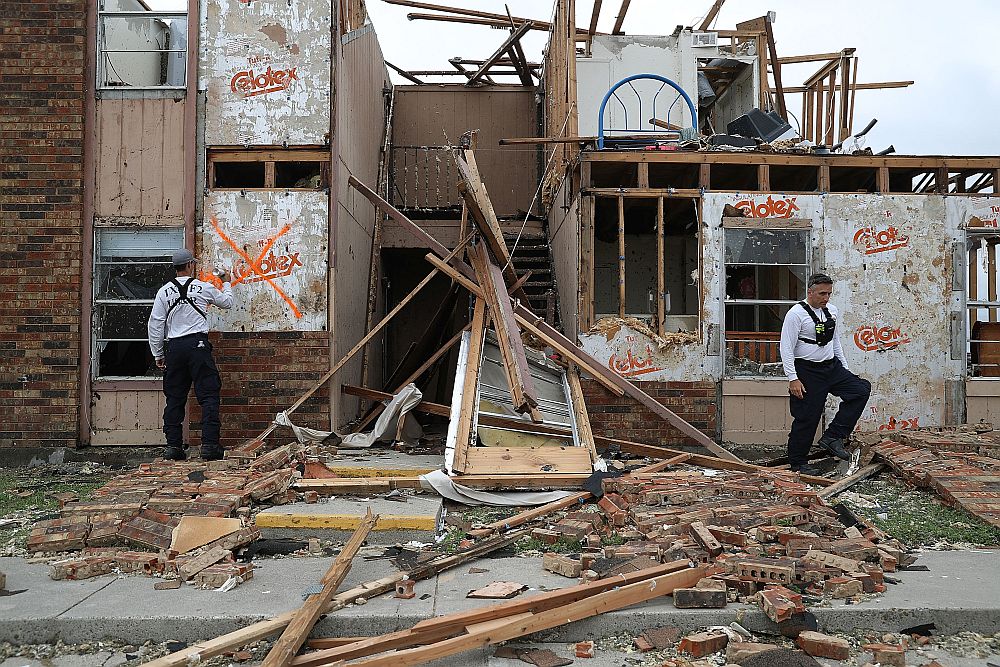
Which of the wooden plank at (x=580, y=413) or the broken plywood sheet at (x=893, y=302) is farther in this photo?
the broken plywood sheet at (x=893, y=302)

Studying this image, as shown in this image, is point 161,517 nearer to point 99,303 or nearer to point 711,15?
point 99,303

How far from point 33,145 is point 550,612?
809cm

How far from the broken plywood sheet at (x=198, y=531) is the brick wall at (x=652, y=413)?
4802mm

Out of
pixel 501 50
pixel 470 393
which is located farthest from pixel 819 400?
pixel 501 50

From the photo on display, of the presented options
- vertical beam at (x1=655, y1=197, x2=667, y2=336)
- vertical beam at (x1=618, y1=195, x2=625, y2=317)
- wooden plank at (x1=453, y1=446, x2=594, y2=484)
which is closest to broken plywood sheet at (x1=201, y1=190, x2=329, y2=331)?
wooden plank at (x1=453, y1=446, x2=594, y2=484)

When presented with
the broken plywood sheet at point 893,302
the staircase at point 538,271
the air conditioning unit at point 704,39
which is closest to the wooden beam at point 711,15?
the air conditioning unit at point 704,39

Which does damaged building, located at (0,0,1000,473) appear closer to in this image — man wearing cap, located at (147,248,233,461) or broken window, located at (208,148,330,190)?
broken window, located at (208,148,330,190)

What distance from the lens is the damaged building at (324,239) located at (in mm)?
8500

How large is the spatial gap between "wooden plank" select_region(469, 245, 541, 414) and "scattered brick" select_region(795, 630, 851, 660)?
3451 millimetres

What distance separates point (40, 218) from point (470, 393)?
5.35 meters

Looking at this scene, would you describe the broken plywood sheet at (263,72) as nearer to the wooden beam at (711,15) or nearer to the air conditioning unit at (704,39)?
the air conditioning unit at (704,39)

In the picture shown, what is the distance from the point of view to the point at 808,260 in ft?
30.1

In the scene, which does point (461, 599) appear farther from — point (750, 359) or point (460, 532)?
point (750, 359)

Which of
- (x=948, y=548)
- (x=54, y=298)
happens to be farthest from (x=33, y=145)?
(x=948, y=548)
